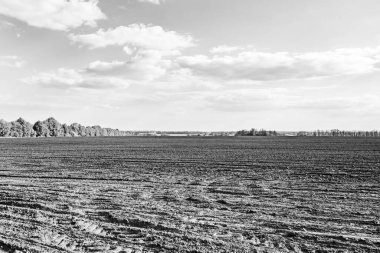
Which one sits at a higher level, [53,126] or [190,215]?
[53,126]

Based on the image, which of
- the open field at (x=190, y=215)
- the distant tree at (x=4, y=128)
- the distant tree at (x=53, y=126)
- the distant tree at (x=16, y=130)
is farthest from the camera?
the distant tree at (x=53, y=126)

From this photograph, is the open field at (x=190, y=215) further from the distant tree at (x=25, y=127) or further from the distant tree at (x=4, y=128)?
the distant tree at (x=25, y=127)

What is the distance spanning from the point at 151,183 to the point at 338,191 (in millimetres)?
9369

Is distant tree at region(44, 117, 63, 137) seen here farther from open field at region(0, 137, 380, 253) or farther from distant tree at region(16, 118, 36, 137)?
open field at region(0, 137, 380, 253)

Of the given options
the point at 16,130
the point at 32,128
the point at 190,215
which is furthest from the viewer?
the point at 32,128

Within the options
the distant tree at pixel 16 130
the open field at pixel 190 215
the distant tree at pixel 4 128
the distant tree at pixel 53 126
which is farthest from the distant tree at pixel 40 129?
the open field at pixel 190 215

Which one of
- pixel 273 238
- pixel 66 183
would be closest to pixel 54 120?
pixel 66 183

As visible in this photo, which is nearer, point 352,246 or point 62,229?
point 352,246

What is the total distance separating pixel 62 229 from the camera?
984 cm

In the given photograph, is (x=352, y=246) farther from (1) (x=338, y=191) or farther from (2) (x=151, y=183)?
(2) (x=151, y=183)

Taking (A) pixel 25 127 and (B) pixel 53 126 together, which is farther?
(B) pixel 53 126

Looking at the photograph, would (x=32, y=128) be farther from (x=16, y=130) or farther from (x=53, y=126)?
(x=53, y=126)

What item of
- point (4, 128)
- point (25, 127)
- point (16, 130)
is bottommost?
point (16, 130)

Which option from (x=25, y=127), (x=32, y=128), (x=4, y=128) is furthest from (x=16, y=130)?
(x=32, y=128)
